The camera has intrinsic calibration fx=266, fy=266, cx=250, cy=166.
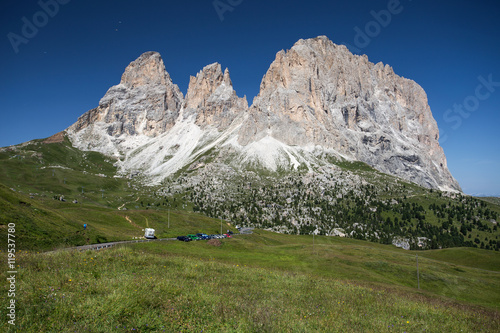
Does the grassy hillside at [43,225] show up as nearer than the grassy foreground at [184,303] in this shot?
No

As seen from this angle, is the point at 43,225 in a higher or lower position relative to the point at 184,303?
higher

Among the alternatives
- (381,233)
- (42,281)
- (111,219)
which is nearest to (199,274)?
(42,281)

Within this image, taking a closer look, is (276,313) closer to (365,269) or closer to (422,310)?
(422,310)

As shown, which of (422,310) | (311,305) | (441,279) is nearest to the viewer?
(311,305)

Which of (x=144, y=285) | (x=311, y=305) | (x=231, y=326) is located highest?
(x=144, y=285)

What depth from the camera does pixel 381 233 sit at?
182125 mm

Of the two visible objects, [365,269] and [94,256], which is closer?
[94,256]

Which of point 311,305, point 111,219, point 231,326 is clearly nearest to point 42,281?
point 231,326

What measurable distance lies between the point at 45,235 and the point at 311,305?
36.7 m

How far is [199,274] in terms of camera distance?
761 inches

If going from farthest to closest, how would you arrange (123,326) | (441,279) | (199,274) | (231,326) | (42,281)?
(441,279) < (199,274) < (42,281) < (231,326) < (123,326)

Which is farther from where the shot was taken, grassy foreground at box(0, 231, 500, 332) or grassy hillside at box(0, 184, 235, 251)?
grassy hillside at box(0, 184, 235, 251)

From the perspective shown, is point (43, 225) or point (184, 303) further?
point (43, 225)

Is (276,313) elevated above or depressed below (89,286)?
below
